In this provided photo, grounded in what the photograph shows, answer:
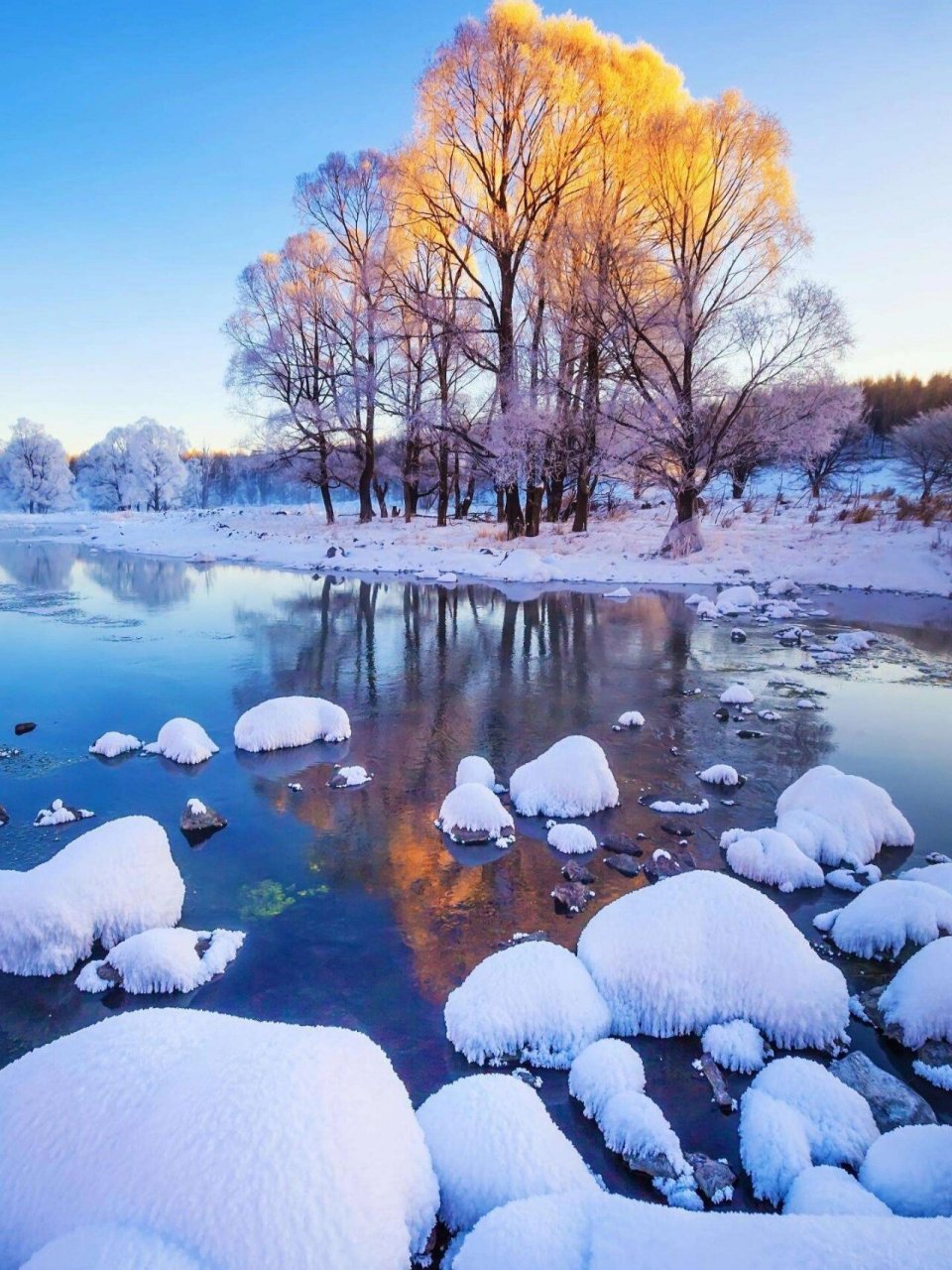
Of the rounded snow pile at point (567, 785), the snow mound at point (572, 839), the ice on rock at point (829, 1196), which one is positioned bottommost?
the ice on rock at point (829, 1196)

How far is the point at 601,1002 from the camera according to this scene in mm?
3162

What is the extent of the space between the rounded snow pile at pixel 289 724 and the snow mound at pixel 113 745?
37.7 inches

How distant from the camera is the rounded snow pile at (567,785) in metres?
5.26

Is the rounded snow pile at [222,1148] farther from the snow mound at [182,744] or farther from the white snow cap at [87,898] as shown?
the snow mound at [182,744]

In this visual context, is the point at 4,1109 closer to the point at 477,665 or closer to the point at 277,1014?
the point at 277,1014

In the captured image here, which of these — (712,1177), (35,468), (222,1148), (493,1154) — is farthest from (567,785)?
(35,468)

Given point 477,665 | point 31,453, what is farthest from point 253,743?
point 31,453

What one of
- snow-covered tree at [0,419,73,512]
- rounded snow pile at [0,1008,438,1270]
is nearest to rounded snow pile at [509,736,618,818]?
rounded snow pile at [0,1008,438,1270]

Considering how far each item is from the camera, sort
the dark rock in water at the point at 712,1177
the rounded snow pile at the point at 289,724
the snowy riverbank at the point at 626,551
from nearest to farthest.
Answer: the dark rock in water at the point at 712,1177 < the rounded snow pile at the point at 289,724 < the snowy riverbank at the point at 626,551

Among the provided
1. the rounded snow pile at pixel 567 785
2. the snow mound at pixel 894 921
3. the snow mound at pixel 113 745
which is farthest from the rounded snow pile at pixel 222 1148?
the snow mound at pixel 113 745

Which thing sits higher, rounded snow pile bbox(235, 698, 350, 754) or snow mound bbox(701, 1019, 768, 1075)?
A: rounded snow pile bbox(235, 698, 350, 754)

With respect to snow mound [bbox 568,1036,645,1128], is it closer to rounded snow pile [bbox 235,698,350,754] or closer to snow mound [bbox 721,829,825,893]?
snow mound [bbox 721,829,825,893]

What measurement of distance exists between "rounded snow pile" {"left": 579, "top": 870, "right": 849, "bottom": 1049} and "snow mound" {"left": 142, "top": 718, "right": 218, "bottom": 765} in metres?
4.20

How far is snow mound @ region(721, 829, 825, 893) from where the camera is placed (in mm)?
4293
